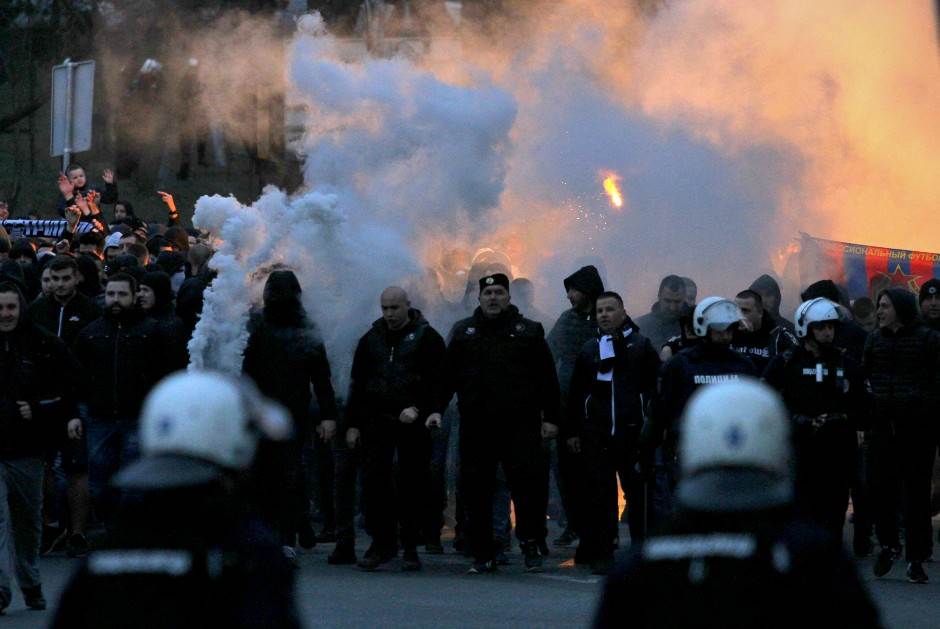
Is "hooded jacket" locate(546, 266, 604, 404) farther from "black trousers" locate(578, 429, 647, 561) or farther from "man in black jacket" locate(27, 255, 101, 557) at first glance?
"man in black jacket" locate(27, 255, 101, 557)

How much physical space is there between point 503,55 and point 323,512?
34.2ft

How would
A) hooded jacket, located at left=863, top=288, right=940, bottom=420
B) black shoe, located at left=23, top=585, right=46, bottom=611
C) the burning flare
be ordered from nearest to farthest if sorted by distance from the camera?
black shoe, located at left=23, top=585, right=46, bottom=611, hooded jacket, located at left=863, top=288, right=940, bottom=420, the burning flare

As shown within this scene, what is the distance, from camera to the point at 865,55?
1009 inches

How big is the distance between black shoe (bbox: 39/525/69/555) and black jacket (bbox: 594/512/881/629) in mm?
9262

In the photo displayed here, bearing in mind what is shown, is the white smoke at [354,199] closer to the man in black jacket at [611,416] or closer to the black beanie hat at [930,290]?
the man in black jacket at [611,416]

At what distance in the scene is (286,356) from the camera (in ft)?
37.5

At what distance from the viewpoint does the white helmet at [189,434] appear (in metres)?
3.52

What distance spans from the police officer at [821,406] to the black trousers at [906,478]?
42.8 inches

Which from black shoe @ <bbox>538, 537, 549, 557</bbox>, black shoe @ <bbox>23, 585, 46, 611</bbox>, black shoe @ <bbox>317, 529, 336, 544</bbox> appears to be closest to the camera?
black shoe @ <bbox>23, 585, 46, 611</bbox>

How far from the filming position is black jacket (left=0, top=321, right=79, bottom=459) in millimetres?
9312

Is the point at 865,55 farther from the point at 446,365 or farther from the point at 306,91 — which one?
the point at 446,365

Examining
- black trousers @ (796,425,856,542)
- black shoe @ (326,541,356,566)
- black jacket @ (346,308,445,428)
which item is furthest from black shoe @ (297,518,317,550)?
black trousers @ (796,425,856,542)

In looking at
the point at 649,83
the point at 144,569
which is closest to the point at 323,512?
the point at 144,569

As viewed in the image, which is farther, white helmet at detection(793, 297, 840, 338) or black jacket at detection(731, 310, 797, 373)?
black jacket at detection(731, 310, 797, 373)
